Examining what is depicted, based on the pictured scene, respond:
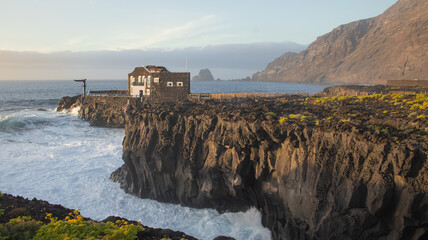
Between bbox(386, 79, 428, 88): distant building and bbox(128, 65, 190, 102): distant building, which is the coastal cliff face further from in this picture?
bbox(386, 79, 428, 88): distant building

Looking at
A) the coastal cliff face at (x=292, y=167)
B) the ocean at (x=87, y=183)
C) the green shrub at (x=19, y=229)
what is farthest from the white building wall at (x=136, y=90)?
the green shrub at (x=19, y=229)

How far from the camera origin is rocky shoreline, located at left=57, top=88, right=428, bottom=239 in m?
16.9

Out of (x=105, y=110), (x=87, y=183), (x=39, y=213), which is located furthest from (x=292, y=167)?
(x=105, y=110)

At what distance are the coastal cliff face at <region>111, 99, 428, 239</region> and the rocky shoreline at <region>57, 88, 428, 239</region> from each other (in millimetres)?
57

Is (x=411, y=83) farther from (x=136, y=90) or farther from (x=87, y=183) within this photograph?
(x=87, y=183)

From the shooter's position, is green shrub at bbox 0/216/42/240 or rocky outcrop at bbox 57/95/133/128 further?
rocky outcrop at bbox 57/95/133/128

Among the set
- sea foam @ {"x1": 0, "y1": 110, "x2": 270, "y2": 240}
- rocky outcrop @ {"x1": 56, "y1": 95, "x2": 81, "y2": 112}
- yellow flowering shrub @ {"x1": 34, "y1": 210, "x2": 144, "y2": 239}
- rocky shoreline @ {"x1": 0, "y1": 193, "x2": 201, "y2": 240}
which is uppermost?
rocky outcrop @ {"x1": 56, "y1": 95, "x2": 81, "y2": 112}

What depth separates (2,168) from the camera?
115 feet

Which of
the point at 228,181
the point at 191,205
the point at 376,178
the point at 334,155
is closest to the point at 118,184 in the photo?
the point at 191,205

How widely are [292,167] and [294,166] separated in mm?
192

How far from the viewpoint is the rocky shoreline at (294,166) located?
16.9 meters

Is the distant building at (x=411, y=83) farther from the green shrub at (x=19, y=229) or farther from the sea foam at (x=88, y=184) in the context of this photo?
the green shrub at (x=19, y=229)

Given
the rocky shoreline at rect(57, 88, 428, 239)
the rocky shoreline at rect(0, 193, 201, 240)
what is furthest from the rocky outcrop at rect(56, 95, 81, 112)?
the rocky shoreline at rect(0, 193, 201, 240)

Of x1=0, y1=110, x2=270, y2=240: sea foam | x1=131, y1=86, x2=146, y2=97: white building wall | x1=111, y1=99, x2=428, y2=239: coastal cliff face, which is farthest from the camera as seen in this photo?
x1=131, y1=86, x2=146, y2=97: white building wall
